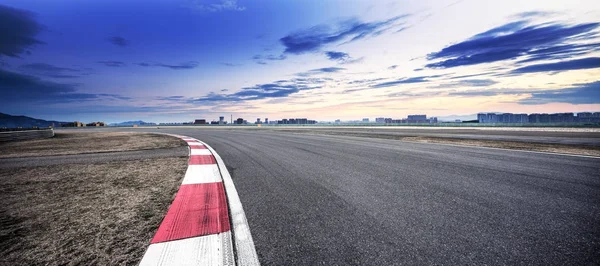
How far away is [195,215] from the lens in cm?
245

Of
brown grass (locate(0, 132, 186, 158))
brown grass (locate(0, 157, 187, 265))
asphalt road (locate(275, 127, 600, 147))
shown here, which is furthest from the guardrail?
asphalt road (locate(275, 127, 600, 147))

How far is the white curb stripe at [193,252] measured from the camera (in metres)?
1.61

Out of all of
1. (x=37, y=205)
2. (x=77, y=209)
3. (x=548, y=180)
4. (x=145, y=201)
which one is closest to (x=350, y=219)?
(x=145, y=201)

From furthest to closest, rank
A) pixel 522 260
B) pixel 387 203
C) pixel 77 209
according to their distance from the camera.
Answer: pixel 387 203
pixel 77 209
pixel 522 260

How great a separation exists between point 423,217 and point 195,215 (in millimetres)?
2288

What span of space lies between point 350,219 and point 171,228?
164 cm

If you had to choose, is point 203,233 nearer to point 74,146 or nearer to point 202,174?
point 202,174

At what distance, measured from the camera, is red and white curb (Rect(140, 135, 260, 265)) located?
65.0 inches

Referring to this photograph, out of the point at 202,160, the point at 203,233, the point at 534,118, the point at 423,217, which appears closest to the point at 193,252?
the point at 203,233

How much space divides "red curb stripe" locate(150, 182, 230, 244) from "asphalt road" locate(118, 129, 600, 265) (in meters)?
0.28

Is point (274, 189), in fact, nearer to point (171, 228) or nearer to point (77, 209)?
point (171, 228)

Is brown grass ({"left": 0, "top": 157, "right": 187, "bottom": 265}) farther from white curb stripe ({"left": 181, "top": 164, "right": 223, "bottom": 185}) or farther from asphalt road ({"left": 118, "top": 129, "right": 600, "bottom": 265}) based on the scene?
asphalt road ({"left": 118, "top": 129, "right": 600, "bottom": 265})

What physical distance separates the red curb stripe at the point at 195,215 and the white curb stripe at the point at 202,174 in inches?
20.5

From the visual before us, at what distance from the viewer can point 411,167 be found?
4996mm
